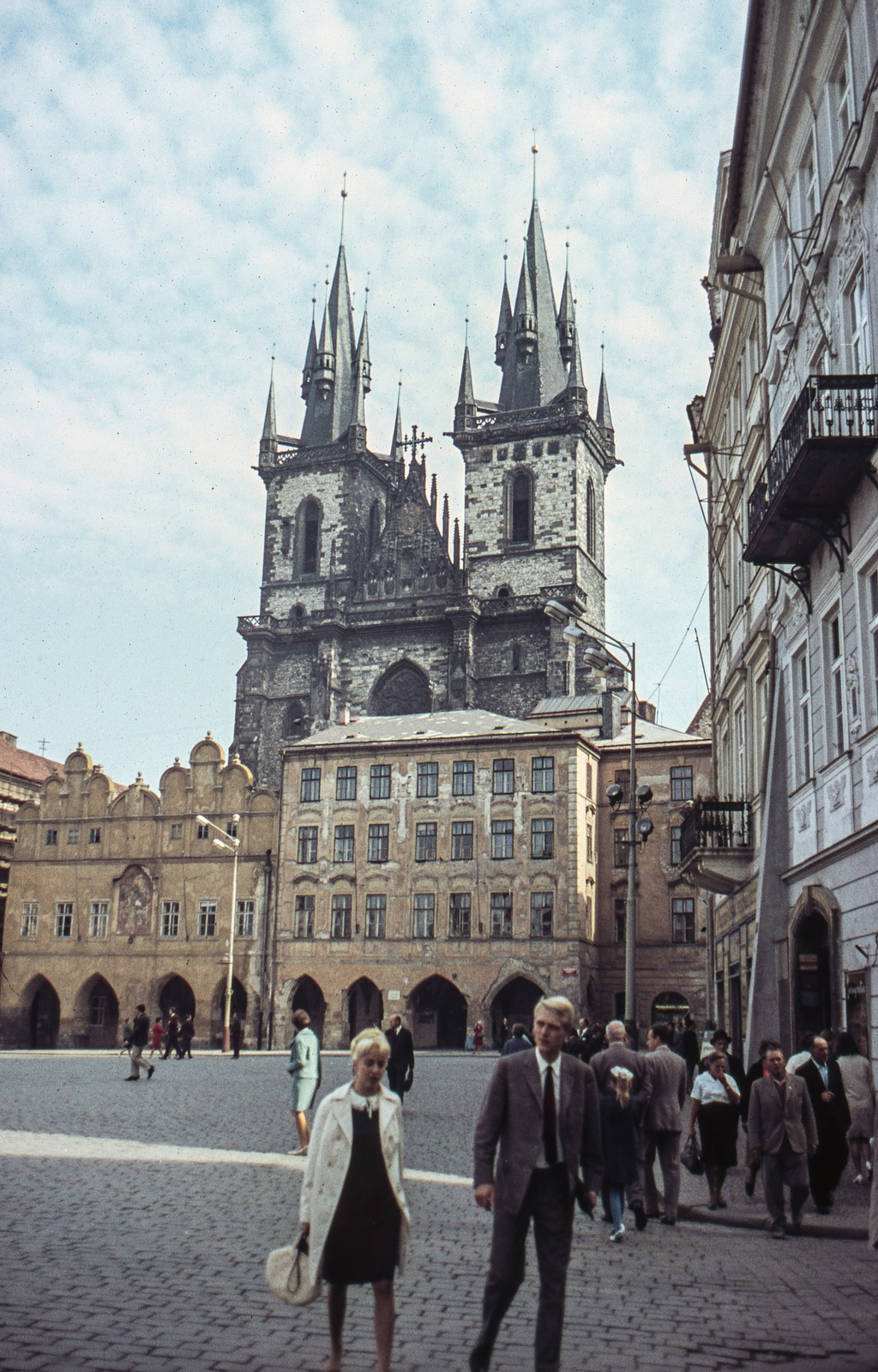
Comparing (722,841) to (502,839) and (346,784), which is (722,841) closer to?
(502,839)

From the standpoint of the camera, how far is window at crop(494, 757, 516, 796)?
52281mm

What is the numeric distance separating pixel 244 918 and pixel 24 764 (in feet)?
76.8

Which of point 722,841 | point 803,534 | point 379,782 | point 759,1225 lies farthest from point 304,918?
point 759,1225

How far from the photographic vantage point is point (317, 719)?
2793 inches

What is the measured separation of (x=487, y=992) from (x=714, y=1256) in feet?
137

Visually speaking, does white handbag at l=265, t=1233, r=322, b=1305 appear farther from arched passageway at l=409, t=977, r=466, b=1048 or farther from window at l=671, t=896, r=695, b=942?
arched passageway at l=409, t=977, r=466, b=1048

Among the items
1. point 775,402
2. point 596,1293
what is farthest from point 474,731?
point 596,1293

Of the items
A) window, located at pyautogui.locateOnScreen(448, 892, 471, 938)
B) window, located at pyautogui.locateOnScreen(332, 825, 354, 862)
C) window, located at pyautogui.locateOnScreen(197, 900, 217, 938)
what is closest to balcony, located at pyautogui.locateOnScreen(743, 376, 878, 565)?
window, located at pyautogui.locateOnScreen(448, 892, 471, 938)

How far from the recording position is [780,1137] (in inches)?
413

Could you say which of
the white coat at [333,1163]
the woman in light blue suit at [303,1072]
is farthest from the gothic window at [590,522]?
the white coat at [333,1163]

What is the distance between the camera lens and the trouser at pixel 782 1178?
1038 cm

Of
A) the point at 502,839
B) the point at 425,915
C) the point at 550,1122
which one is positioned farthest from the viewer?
the point at 425,915

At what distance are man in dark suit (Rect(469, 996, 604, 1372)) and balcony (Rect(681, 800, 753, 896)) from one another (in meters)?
16.0

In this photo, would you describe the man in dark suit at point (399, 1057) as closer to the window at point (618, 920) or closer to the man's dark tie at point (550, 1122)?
the man's dark tie at point (550, 1122)
